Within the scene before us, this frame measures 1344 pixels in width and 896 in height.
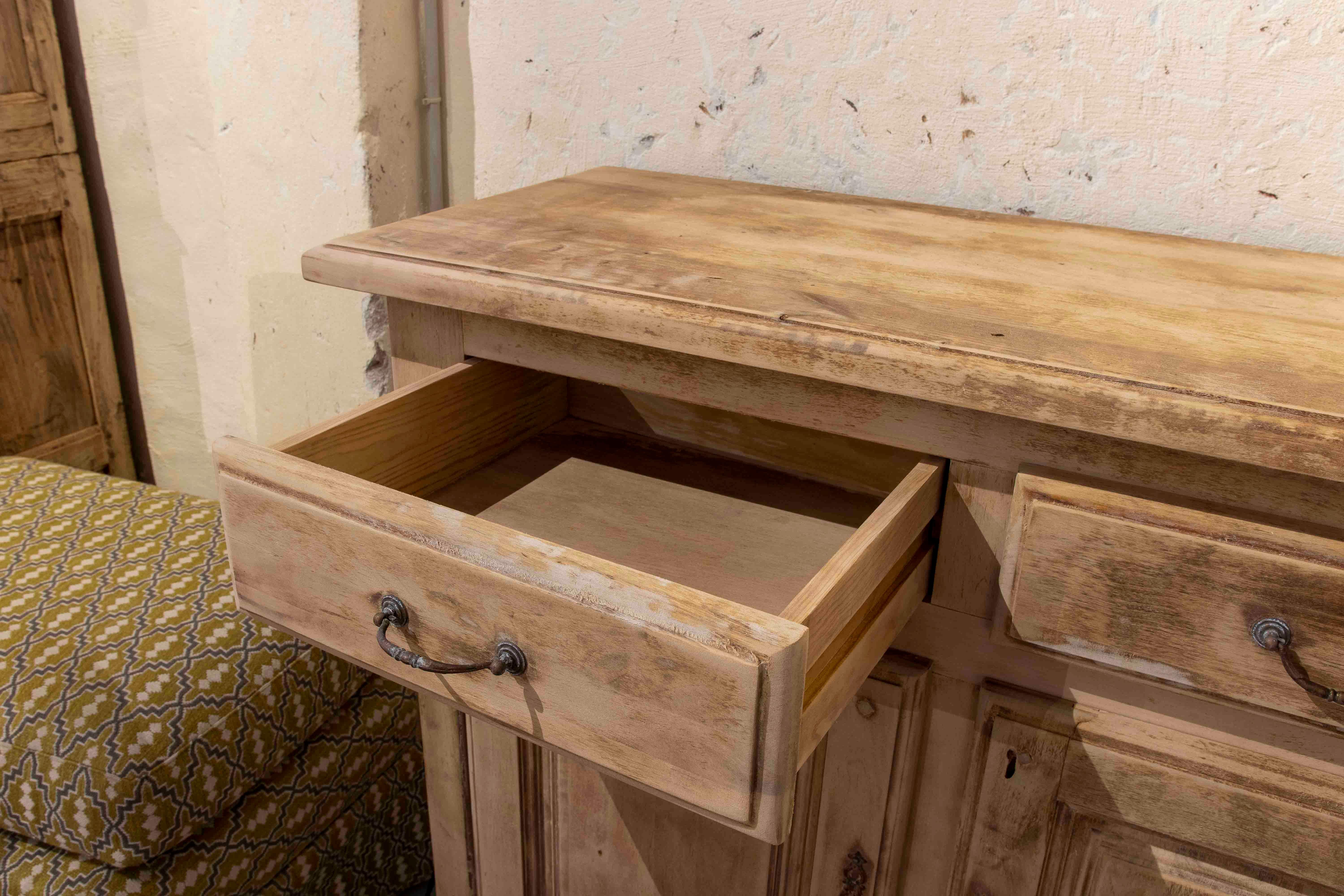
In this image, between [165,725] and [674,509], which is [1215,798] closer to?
[674,509]

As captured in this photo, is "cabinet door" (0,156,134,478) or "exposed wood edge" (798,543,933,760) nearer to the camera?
"exposed wood edge" (798,543,933,760)

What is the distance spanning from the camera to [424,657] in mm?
624

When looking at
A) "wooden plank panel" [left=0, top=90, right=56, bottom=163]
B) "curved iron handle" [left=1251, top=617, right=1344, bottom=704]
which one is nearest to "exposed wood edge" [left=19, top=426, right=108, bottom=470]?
"wooden plank panel" [left=0, top=90, right=56, bottom=163]

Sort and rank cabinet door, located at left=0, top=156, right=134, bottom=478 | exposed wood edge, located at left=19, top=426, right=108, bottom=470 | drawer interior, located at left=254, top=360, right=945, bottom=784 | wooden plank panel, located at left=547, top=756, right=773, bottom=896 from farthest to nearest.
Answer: exposed wood edge, located at left=19, top=426, right=108, bottom=470 < cabinet door, located at left=0, top=156, right=134, bottom=478 < wooden plank panel, located at left=547, top=756, right=773, bottom=896 < drawer interior, located at left=254, top=360, right=945, bottom=784

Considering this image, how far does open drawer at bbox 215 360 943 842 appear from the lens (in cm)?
54

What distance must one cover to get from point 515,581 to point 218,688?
657 millimetres

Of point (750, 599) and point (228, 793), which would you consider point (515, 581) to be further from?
point (228, 793)

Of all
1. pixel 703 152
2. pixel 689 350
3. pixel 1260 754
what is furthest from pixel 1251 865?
pixel 703 152

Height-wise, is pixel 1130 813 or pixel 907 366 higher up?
pixel 907 366

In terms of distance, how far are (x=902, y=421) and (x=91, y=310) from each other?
1.79 m

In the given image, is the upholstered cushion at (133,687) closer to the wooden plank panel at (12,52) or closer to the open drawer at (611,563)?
the open drawer at (611,563)

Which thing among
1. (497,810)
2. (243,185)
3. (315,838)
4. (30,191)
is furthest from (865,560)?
(30,191)

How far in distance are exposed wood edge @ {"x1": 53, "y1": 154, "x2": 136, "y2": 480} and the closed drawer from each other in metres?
1.82

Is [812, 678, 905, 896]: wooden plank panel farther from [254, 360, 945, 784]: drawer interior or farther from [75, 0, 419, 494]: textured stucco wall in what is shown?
[75, 0, 419, 494]: textured stucco wall
